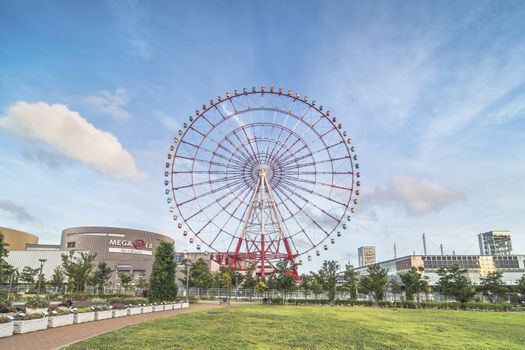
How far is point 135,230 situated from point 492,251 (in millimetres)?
139386

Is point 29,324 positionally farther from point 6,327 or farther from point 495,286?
point 495,286

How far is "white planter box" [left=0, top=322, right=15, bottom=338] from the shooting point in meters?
17.1

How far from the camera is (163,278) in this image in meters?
43.3

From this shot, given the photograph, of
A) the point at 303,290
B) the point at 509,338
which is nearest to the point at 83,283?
the point at 303,290

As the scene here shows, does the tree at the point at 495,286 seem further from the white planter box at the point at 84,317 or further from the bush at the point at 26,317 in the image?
the bush at the point at 26,317

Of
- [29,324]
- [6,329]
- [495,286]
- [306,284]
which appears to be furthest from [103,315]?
[495,286]

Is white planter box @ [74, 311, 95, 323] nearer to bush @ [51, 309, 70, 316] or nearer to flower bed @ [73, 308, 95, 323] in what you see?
flower bed @ [73, 308, 95, 323]

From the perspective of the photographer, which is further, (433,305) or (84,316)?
(433,305)

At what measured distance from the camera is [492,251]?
155125 millimetres

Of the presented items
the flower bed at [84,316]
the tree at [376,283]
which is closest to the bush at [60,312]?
the flower bed at [84,316]

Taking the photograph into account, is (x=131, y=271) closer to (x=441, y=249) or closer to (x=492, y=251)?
(x=441, y=249)

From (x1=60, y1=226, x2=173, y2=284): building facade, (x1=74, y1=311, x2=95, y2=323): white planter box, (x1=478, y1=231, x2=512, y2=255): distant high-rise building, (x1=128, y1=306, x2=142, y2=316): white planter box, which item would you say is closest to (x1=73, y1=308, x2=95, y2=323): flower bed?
(x1=74, y1=311, x2=95, y2=323): white planter box

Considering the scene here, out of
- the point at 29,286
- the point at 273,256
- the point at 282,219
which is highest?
the point at 282,219

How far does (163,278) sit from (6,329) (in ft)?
86.8
